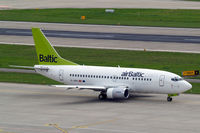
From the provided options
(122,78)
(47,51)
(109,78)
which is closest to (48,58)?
(47,51)

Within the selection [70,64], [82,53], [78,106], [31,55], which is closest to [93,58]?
[82,53]

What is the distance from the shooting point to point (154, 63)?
8781 cm

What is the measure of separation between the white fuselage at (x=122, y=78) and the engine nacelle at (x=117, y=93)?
1.48 metres

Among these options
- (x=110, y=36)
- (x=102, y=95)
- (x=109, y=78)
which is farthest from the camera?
(x=110, y=36)

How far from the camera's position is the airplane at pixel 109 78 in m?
63.4

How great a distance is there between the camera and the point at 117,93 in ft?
208

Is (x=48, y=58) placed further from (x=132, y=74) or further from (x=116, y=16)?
(x=116, y=16)

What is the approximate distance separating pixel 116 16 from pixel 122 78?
75.5 meters

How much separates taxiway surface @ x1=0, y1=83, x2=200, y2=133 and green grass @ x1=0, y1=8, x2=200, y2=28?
61482 mm

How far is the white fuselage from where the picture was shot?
2497 inches
